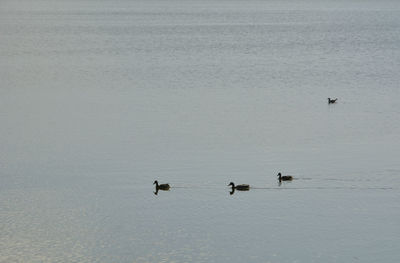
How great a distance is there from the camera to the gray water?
2778 cm

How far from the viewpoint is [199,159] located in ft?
127

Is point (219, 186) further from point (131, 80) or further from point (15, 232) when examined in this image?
point (131, 80)

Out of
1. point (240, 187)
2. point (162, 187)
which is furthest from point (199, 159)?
point (240, 187)

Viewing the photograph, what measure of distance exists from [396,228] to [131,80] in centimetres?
4029

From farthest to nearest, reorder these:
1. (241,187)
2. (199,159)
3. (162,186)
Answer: (199,159), (162,186), (241,187)

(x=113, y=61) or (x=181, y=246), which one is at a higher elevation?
(x=113, y=61)

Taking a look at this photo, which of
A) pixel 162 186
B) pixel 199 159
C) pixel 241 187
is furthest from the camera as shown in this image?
pixel 199 159

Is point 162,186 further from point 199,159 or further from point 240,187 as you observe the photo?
point 199,159

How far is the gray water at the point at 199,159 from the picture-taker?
27781 mm

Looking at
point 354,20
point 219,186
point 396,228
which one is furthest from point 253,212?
point 354,20

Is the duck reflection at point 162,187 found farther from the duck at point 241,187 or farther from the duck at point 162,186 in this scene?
the duck at point 241,187

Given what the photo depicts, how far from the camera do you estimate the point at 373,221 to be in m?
29.5

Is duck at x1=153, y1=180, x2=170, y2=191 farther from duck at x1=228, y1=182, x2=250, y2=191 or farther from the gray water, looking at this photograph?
duck at x1=228, y1=182, x2=250, y2=191

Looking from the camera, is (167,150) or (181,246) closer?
(181,246)
